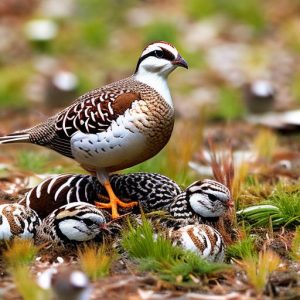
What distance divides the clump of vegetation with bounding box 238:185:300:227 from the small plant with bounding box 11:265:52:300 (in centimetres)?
174

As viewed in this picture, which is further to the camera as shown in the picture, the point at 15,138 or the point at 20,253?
the point at 15,138

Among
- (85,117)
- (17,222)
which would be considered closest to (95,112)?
(85,117)

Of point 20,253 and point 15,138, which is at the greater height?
point 15,138

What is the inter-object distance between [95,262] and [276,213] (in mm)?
1549

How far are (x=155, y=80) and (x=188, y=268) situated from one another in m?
1.50

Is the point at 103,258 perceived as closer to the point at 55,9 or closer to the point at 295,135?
the point at 295,135

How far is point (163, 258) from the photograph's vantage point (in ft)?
16.5

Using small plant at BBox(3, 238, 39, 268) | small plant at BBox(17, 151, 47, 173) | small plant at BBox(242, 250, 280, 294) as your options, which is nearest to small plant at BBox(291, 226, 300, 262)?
small plant at BBox(242, 250, 280, 294)

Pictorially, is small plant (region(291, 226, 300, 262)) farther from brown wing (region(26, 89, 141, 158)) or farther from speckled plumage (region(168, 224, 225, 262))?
brown wing (region(26, 89, 141, 158))

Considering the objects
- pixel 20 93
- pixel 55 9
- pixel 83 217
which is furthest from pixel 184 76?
pixel 83 217

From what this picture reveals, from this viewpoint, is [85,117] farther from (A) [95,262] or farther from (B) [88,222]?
(A) [95,262]

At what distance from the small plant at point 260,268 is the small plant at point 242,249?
0.11 meters

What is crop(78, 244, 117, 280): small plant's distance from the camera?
484cm

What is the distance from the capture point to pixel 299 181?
22.9 ft
